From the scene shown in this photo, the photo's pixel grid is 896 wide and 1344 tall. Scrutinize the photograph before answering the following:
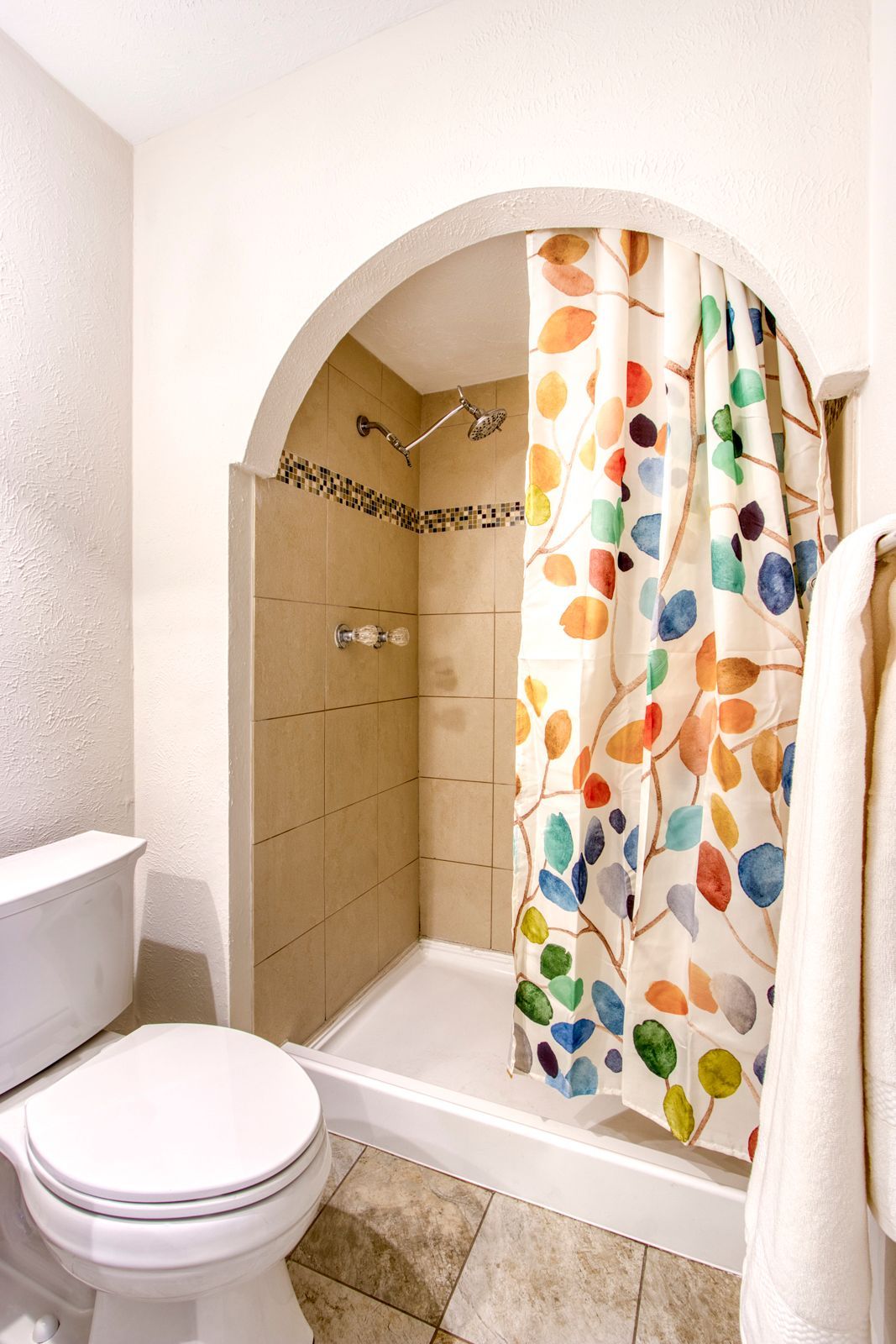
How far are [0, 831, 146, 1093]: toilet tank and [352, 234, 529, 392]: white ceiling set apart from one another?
1537mm

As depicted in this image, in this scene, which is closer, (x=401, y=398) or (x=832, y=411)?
(x=832, y=411)

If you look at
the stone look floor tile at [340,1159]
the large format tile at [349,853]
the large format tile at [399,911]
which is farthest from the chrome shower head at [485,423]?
the stone look floor tile at [340,1159]

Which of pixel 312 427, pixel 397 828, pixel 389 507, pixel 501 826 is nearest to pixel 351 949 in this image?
pixel 397 828

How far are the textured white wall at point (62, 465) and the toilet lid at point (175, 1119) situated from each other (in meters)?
0.52

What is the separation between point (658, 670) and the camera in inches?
47.8

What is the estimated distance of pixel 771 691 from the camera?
1.13 metres

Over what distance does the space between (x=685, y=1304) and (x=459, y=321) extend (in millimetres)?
2297

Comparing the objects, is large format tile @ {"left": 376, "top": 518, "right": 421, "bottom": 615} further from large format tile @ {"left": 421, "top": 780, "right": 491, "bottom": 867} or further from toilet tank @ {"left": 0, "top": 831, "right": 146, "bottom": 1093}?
toilet tank @ {"left": 0, "top": 831, "right": 146, "bottom": 1093}

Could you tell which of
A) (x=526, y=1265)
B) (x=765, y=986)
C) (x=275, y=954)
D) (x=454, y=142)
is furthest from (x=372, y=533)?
(x=526, y=1265)

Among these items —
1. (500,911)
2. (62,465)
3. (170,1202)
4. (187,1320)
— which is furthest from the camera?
(500,911)

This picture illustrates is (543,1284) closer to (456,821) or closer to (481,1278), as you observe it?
(481,1278)

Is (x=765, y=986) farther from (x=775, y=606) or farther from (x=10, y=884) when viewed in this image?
(x=10, y=884)

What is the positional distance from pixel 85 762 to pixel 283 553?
674mm

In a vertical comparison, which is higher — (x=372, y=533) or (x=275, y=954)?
(x=372, y=533)
